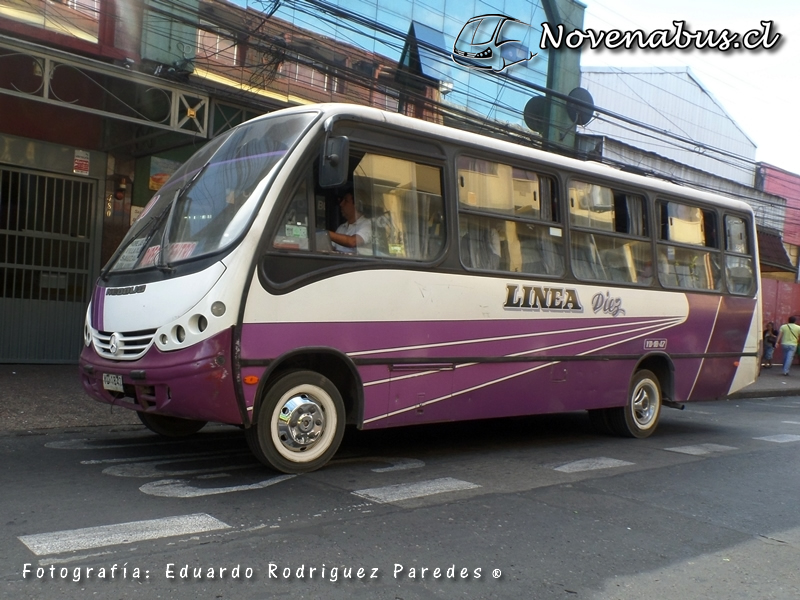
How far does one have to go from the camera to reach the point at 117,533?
4.29 m

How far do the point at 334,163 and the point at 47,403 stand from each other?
16.1 feet

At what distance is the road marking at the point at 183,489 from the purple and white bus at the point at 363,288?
26cm

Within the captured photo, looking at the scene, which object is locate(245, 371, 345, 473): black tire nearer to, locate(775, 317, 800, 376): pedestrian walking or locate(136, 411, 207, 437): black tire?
locate(136, 411, 207, 437): black tire

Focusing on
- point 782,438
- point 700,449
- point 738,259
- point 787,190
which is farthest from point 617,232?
point 787,190

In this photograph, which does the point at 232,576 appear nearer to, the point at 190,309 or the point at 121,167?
the point at 190,309

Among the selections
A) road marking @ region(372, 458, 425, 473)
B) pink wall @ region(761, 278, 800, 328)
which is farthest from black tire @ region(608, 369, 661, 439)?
pink wall @ region(761, 278, 800, 328)

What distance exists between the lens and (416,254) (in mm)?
6691

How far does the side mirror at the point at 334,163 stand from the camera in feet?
19.2

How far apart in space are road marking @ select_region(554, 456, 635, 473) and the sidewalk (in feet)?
14.2

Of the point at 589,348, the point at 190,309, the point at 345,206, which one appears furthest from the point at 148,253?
the point at 589,348

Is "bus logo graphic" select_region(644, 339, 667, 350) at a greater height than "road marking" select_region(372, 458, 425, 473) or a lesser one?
greater

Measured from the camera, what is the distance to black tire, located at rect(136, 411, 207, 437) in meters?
7.09

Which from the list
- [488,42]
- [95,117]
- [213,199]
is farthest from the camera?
[488,42]

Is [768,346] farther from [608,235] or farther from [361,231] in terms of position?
[361,231]
